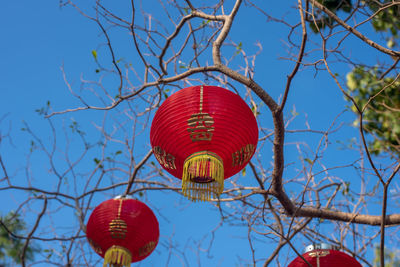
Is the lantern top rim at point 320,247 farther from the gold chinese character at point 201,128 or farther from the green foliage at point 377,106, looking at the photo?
the green foliage at point 377,106

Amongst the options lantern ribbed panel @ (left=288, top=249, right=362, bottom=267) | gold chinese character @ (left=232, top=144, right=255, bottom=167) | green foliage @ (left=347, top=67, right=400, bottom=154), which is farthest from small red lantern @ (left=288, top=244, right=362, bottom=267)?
green foliage @ (left=347, top=67, right=400, bottom=154)

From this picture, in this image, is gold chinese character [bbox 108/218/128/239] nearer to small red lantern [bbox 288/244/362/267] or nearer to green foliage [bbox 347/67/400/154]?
small red lantern [bbox 288/244/362/267]

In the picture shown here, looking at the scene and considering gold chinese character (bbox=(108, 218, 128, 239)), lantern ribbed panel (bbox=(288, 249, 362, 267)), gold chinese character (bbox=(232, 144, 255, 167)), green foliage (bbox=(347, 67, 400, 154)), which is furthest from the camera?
green foliage (bbox=(347, 67, 400, 154))

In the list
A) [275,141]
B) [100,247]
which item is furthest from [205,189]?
[100,247]

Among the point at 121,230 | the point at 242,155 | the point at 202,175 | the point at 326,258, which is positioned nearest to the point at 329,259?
the point at 326,258

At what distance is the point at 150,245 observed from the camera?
2.54m

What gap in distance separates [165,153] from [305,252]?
0.89 meters

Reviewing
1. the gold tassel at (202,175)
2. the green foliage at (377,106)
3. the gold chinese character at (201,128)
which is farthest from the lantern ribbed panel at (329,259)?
the green foliage at (377,106)

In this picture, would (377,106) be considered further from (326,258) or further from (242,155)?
(242,155)

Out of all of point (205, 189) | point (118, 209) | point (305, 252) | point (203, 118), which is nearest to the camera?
point (203, 118)

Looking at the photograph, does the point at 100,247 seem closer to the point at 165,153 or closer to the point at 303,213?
the point at 165,153

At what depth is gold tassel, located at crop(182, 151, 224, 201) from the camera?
5.62ft

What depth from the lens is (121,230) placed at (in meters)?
2.35

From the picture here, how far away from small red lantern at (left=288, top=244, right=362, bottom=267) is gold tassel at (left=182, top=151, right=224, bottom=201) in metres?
0.60
